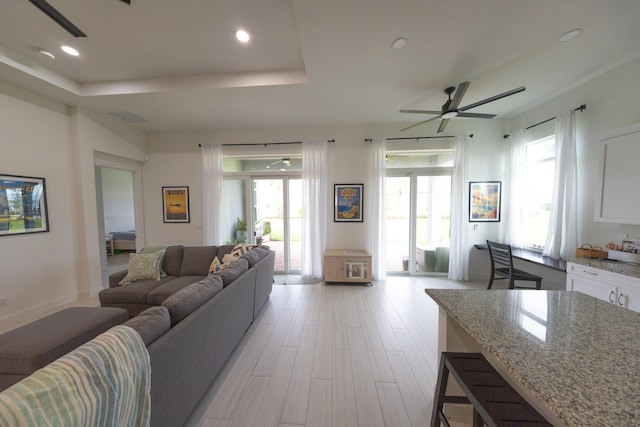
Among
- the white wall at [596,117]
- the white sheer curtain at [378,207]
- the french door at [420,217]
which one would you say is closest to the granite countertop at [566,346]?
the white wall at [596,117]

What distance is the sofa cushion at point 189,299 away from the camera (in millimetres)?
1463

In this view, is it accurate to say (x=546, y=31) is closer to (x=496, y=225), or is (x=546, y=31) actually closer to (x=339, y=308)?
(x=496, y=225)

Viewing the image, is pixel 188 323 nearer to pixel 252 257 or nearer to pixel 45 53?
pixel 252 257

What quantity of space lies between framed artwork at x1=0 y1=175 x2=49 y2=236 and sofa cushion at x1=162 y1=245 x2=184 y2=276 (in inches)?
63.4

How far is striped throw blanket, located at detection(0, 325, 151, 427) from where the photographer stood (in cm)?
67

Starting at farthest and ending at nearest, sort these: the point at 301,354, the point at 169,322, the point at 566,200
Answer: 1. the point at 566,200
2. the point at 301,354
3. the point at 169,322

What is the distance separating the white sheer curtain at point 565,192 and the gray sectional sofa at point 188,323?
13.5 feet

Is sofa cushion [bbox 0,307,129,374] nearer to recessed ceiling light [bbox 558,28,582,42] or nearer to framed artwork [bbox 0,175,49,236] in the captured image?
framed artwork [bbox 0,175,49,236]

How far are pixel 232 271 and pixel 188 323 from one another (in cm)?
85

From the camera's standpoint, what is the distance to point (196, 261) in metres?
3.28

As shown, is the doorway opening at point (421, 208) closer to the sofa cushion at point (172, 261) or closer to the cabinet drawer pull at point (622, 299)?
the cabinet drawer pull at point (622, 299)

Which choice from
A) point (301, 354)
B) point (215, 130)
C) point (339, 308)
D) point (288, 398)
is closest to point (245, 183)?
point (215, 130)

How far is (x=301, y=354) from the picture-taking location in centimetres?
217

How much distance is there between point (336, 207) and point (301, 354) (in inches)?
105
